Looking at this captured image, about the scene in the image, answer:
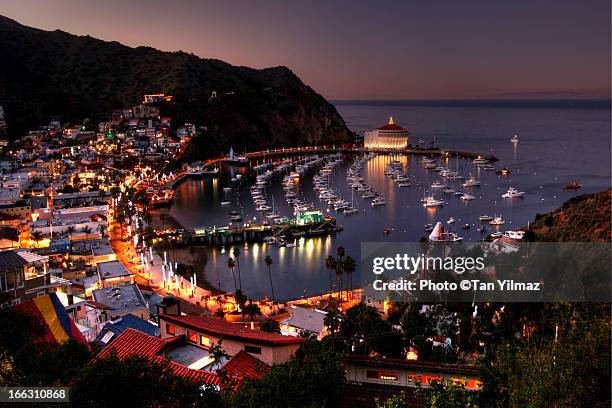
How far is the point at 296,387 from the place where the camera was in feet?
17.9

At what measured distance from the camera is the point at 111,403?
5121 mm

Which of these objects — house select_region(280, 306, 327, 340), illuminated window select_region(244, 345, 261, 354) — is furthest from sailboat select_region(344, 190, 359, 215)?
illuminated window select_region(244, 345, 261, 354)

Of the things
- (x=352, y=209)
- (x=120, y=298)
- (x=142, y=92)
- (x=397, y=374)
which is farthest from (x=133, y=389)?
(x=142, y=92)

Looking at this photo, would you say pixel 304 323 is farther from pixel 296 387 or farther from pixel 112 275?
pixel 296 387

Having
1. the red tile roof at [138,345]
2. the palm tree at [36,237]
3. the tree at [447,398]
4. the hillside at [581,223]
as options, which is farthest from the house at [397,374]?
the palm tree at [36,237]

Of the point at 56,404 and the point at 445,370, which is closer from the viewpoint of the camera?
the point at 56,404

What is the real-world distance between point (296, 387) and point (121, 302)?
39.9ft

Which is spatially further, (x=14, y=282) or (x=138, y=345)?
(x=14, y=282)

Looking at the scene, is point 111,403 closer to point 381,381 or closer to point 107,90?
point 381,381

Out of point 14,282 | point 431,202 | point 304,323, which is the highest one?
point 14,282

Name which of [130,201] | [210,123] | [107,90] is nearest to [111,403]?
[130,201]

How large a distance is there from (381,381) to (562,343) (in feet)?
8.41
